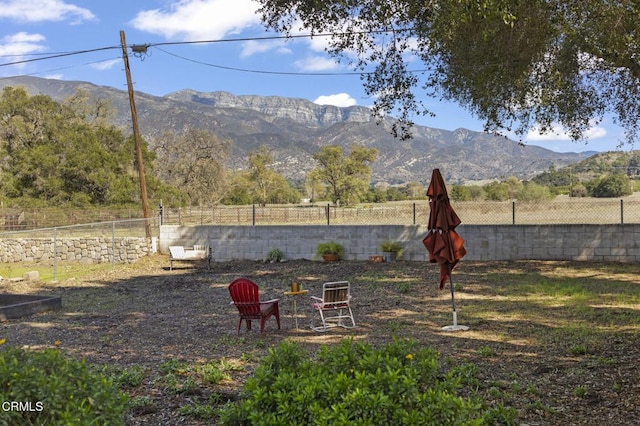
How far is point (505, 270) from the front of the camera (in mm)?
15305

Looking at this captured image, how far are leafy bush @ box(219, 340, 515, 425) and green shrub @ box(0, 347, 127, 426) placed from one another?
759mm

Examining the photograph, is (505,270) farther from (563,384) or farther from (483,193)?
(483,193)

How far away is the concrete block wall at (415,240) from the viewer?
16422mm

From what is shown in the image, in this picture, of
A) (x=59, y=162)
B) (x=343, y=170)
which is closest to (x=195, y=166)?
(x=59, y=162)

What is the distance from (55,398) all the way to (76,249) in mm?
21161

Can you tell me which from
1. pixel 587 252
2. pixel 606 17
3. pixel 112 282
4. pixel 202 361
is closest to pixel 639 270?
pixel 587 252

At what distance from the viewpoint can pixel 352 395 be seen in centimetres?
326

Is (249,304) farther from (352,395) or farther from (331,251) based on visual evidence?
(331,251)

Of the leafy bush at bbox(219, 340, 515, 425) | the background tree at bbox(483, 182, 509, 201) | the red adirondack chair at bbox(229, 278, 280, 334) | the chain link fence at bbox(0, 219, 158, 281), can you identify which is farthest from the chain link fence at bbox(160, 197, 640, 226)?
the background tree at bbox(483, 182, 509, 201)

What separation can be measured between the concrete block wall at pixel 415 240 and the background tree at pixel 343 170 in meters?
45.4

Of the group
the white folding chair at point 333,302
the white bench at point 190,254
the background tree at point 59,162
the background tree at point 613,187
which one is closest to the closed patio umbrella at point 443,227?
the white folding chair at point 333,302

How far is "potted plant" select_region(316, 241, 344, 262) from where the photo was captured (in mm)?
18547

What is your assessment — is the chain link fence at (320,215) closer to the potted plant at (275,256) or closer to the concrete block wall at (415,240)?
the concrete block wall at (415,240)

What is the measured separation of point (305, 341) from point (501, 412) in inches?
164
